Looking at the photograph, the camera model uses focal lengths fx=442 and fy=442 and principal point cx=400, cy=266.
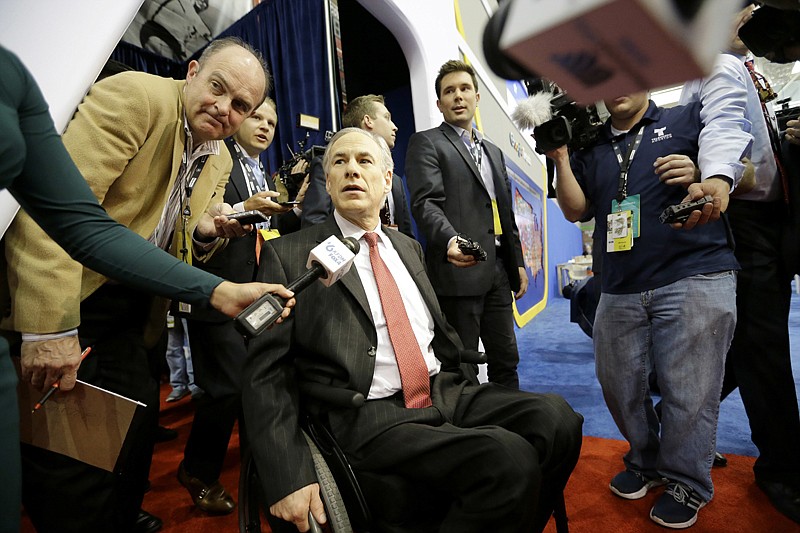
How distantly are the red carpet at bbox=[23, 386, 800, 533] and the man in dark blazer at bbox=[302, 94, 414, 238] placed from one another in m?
1.40

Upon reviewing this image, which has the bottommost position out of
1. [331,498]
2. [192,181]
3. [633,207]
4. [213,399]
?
[213,399]

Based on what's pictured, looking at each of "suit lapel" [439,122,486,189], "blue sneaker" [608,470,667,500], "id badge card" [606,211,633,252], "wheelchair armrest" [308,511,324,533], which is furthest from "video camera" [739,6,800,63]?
"blue sneaker" [608,470,667,500]

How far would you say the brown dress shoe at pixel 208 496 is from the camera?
189cm

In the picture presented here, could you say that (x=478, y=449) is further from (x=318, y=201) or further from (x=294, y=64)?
(x=294, y=64)

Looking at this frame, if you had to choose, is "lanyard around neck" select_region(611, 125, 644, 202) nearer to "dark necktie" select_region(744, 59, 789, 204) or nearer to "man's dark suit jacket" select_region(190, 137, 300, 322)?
"dark necktie" select_region(744, 59, 789, 204)

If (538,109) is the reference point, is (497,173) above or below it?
below

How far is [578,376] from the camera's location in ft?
12.3

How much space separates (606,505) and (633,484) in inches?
6.3

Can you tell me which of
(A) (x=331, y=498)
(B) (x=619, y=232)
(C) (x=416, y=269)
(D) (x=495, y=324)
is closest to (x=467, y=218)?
(D) (x=495, y=324)

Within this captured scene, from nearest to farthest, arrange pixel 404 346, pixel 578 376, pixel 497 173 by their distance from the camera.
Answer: pixel 404 346 < pixel 497 173 < pixel 578 376

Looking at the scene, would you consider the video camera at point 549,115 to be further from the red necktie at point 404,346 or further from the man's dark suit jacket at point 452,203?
the man's dark suit jacket at point 452,203

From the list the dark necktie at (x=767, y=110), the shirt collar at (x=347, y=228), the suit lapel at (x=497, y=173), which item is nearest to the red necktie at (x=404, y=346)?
the shirt collar at (x=347, y=228)

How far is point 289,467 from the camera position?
1059 mm

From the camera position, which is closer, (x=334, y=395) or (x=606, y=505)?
(x=334, y=395)
